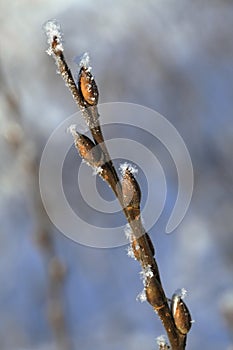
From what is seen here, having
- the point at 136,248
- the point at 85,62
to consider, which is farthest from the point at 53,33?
the point at 136,248

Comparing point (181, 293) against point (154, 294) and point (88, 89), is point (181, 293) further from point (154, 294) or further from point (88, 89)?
point (88, 89)

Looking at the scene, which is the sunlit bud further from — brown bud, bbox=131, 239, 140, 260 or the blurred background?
the blurred background

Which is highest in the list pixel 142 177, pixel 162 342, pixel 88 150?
pixel 142 177

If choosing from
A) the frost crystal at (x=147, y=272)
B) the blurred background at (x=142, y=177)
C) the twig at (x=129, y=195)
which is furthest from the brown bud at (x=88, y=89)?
the blurred background at (x=142, y=177)

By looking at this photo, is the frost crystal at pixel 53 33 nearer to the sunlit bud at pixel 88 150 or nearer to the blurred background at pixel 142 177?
the sunlit bud at pixel 88 150

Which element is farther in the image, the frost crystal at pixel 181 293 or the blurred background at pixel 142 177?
the blurred background at pixel 142 177

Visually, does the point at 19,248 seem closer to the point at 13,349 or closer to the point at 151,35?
the point at 13,349
